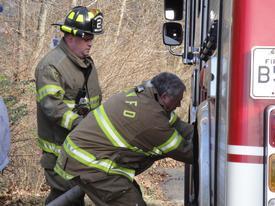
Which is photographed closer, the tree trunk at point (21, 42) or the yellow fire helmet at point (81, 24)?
the yellow fire helmet at point (81, 24)

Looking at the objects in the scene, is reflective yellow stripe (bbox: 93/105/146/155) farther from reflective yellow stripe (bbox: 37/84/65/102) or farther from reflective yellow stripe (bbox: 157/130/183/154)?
reflective yellow stripe (bbox: 37/84/65/102)

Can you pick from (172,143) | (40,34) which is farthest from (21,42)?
(172,143)

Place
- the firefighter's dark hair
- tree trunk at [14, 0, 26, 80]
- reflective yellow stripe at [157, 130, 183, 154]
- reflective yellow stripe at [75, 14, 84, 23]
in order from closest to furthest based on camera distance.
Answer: the firefighter's dark hair
reflective yellow stripe at [157, 130, 183, 154]
reflective yellow stripe at [75, 14, 84, 23]
tree trunk at [14, 0, 26, 80]

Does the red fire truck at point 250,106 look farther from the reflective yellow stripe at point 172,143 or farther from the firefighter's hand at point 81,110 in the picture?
the firefighter's hand at point 81,110

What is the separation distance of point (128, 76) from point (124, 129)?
6528 mm

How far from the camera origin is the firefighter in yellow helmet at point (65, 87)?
539cm

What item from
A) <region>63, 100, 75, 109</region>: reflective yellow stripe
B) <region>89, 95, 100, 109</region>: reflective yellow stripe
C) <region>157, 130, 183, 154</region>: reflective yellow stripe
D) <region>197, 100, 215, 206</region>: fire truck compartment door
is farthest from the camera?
<region>89, 95, 100, 109</region>: reflective yellow stripe

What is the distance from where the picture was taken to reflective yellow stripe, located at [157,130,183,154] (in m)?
4.69

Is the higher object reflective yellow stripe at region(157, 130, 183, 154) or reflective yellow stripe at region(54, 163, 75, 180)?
reflective yellow stripe at region(157, 130, 183, 154)

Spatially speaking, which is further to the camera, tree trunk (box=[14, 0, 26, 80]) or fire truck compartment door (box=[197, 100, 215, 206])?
tree trunk (box=[14, 0, 26, 80])

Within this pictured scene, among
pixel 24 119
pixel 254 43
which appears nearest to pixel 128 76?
pixel 24 119

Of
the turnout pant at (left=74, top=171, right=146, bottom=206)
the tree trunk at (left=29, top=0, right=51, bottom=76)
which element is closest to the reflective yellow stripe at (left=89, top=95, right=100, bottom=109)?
the turnout pant at (left=74, top=171, right=146, bottom=206)

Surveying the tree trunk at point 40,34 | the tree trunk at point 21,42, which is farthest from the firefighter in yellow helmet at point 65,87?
the tree trunk at point 40,34

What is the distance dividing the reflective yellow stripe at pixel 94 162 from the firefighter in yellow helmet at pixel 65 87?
0.49 metres
